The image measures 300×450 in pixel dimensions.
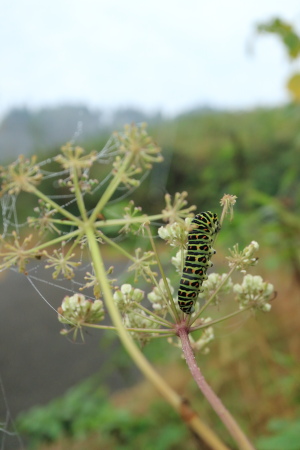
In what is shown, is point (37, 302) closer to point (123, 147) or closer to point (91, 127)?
point (91, 127)

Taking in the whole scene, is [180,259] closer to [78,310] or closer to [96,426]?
[78,310]

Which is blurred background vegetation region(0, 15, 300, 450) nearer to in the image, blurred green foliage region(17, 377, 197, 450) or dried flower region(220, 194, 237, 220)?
blurred green foliage region(17, 377, 197, 450)

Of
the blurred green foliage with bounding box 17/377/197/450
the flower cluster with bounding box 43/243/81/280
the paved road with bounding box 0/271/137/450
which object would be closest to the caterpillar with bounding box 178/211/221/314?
the flower cluster with bounding box 43/243/81/280

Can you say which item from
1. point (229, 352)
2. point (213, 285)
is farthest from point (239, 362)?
point (213, 285)

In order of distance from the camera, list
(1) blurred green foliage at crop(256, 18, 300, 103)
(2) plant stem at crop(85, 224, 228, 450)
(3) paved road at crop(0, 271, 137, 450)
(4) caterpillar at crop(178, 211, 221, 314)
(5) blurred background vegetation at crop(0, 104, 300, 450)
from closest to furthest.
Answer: (2) plant stem at crop(85, 224, 228, 450) → (4) caterpillar at crop(178, 211, 221, 314) → (5) blurred background vegetation at crop(0, 104, 300, 450) → (1) blurred green foliage at crop(256, 18, 300, 103) → (3) paved road at crop(0, 271, 137, 450)

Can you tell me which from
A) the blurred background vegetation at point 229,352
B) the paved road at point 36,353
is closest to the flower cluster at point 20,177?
the blurred background vegetation at point 229,352

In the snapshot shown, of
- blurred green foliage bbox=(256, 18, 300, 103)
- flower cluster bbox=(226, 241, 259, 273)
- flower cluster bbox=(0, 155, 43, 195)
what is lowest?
flower cluster bbox=(226, 241, 259, 273)
